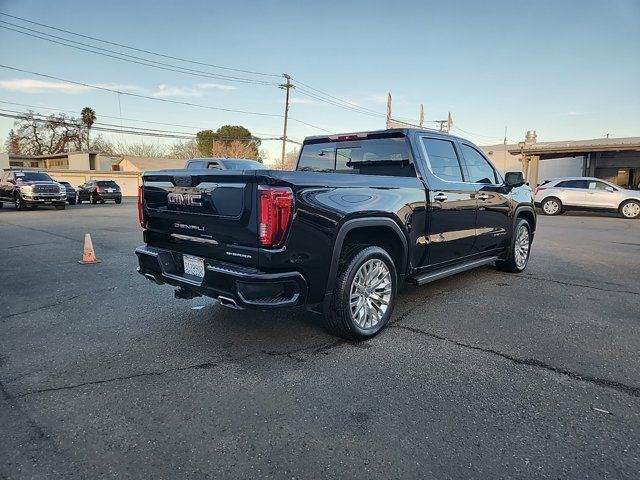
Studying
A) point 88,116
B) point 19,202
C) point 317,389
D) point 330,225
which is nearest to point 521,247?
point 330,225

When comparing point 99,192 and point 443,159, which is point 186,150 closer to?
point 99,192

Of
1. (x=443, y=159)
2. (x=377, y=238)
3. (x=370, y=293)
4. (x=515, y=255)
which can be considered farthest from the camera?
(x=515, y=255)

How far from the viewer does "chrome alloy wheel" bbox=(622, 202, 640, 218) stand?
16.9 m

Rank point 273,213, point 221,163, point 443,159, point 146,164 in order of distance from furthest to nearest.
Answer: point 146,164 → point 221,163 → point 443,159 → point 273,213

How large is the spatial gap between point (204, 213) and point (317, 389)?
166 centimetres

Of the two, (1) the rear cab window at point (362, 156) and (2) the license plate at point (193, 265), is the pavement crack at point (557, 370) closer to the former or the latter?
(1) the rear cab window at point (362, 156)

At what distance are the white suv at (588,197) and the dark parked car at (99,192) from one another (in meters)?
25.6

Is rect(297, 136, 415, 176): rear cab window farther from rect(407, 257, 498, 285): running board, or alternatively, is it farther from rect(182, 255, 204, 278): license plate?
rect(182, 255, 204, 278): license plate

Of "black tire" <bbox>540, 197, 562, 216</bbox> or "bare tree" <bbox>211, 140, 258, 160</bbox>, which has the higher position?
"bare tree" <bbox>211, 140, 258, 160</bbox>

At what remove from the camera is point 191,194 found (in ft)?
11.9

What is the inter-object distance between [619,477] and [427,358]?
1507 millimetres

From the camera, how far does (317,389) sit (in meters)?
2.95

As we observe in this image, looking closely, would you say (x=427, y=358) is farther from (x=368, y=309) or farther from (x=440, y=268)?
(x=440, y=268)

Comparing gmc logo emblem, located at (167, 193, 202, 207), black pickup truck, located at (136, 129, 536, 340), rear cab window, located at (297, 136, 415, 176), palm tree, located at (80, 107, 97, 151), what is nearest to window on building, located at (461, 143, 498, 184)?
black pickup truck, located at (136, 129, 536, 340)
